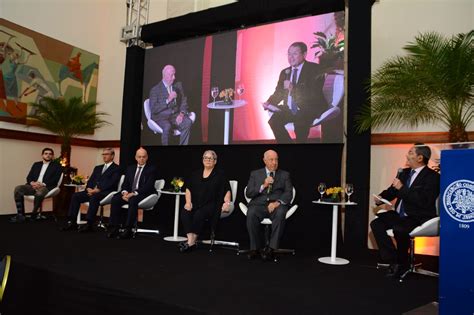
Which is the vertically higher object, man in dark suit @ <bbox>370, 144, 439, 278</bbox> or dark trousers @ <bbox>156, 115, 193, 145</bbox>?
dark trousers @ <bbox>156, 115, 193, 145</bbox>

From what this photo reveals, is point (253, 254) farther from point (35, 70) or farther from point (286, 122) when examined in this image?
point (35, 70)

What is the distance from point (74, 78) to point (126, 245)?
4.99 m

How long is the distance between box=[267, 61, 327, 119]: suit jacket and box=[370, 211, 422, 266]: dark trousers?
6.21 feet

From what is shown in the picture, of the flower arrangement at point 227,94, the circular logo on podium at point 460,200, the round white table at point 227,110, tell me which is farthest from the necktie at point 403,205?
the flower arrangement at point 227,94

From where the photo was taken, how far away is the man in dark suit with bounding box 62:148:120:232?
592cm

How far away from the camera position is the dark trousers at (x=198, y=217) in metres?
4.94

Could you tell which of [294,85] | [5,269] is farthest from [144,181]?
[5,269]

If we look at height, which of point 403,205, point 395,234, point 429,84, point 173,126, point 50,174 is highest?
point 429,84

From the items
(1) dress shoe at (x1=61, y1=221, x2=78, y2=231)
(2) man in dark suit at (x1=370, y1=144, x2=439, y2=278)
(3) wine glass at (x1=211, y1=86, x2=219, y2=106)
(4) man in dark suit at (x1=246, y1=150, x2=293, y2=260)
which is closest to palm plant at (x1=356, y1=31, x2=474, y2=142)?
(2) man in dark suit at (x1=370, y1=144, x2=439, y2=278)

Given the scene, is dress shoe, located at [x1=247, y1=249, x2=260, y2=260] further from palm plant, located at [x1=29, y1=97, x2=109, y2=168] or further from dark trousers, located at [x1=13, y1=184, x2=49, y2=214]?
palm plant, located at [x1=29, y1=97, x2=109, y2=168]

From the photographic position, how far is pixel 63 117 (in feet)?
25.1

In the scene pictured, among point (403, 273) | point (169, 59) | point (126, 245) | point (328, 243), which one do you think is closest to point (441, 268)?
point (403, 273)

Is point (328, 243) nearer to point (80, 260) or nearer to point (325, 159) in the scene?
point (325, 159)

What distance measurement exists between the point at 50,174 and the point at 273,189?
4246mm
